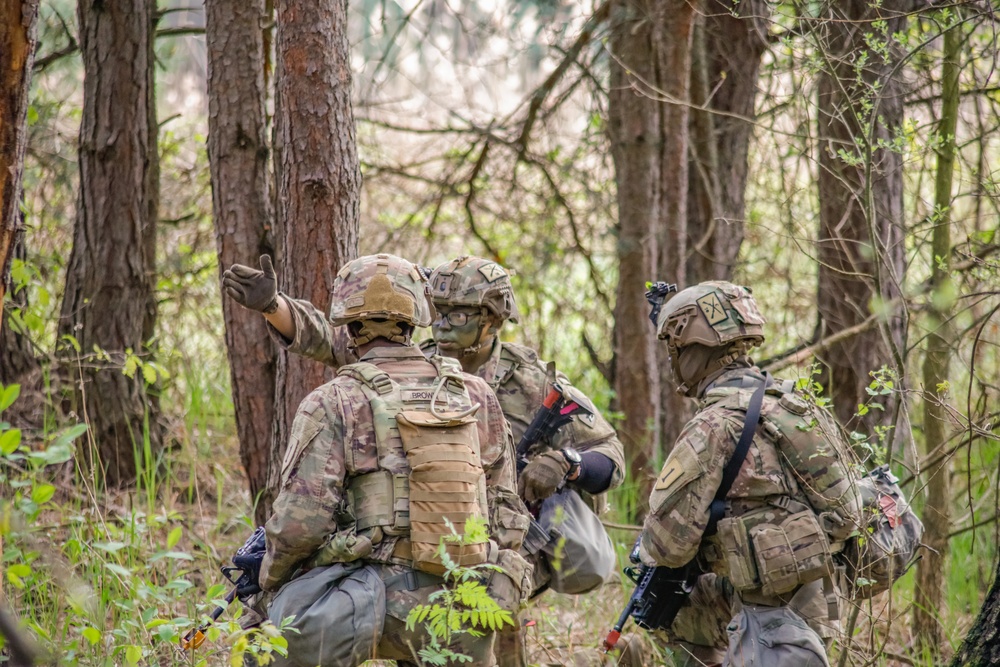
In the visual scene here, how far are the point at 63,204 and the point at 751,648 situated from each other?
694 centimetres

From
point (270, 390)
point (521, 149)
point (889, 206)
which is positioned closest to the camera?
point (270, 390)

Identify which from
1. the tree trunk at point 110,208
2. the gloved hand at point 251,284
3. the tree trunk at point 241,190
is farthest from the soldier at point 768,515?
the tree trunk at point 110,208

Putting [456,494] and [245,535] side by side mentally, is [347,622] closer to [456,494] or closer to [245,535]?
[456,494]

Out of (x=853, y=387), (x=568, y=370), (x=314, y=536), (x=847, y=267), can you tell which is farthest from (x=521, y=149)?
(x=314, y=536)

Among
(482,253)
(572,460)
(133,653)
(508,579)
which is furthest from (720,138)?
(133,653)

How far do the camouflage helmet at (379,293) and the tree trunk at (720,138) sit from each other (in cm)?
443

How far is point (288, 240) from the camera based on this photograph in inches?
190

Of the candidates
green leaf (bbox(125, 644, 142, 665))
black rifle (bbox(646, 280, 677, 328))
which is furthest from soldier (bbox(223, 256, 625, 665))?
green leaf (bbox(125, 644, 142, 665))

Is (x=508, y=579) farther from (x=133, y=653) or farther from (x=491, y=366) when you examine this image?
(x=133, y=653)

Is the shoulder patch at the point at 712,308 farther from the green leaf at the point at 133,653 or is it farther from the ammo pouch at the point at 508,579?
the green leaf at the point at 133,653

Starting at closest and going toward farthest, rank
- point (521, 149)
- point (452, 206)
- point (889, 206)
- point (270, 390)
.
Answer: point (270, 390) → point (889, 206) → point (521, 149) → point (452, 206)

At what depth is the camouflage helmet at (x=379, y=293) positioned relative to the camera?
3732 mm

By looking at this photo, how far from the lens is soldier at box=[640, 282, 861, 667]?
12.6ft

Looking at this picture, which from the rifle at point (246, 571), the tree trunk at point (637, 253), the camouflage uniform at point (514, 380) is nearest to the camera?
the rifle at point (246, 571)
